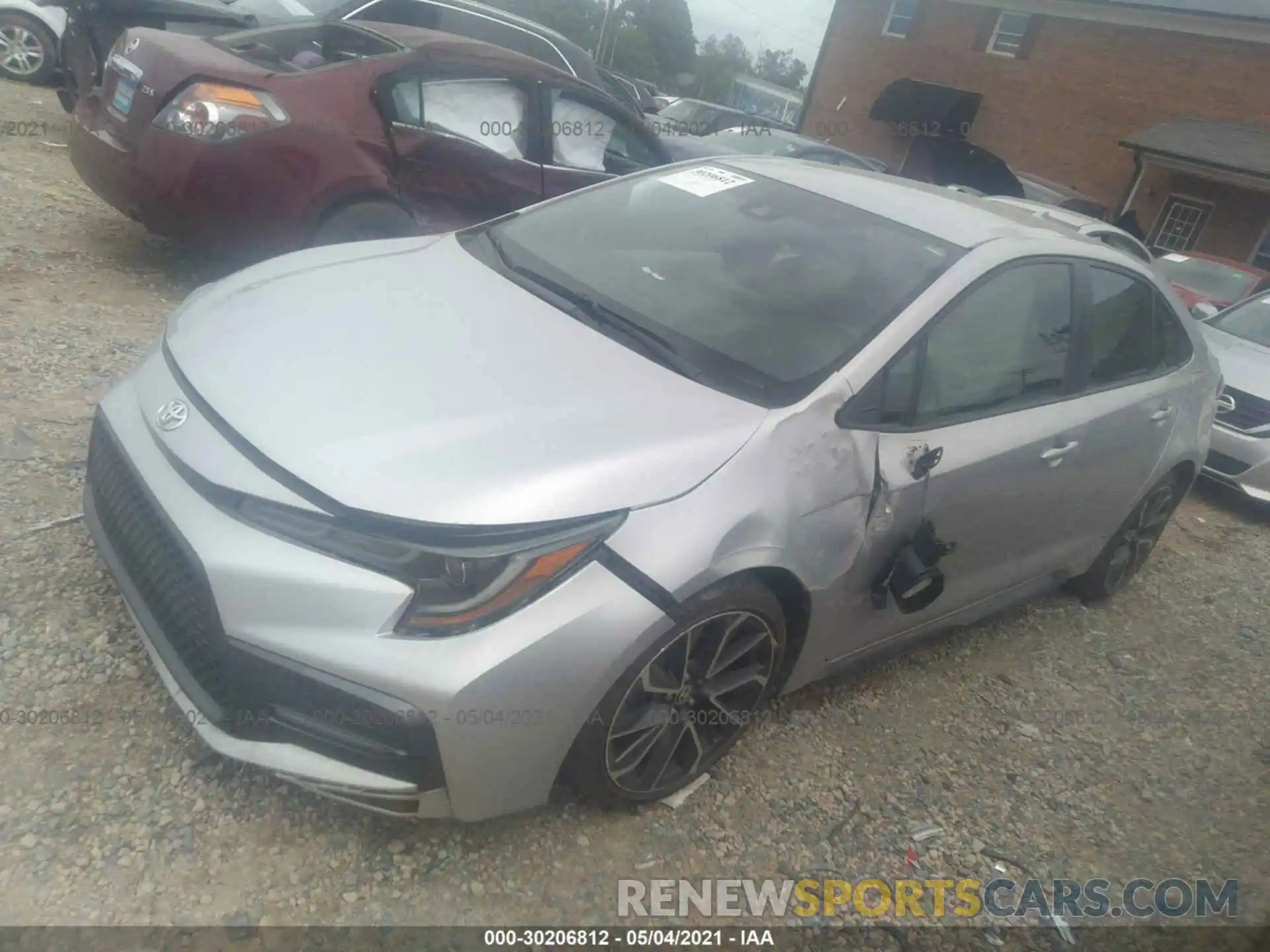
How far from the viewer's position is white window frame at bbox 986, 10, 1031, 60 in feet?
72.7

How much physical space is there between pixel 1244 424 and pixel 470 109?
17.4 ft

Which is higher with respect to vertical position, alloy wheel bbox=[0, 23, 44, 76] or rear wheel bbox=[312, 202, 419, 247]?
rear wheel bbox=[312, 202, 419, 247]

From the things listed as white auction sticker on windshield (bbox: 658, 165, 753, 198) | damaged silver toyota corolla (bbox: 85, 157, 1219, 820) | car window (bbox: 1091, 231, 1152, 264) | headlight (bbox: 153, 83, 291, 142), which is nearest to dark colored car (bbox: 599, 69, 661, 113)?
car window (bbox: 1091, 231, 1152, 264)

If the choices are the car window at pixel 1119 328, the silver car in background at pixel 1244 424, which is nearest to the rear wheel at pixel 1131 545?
the car window at pixel 1119 328

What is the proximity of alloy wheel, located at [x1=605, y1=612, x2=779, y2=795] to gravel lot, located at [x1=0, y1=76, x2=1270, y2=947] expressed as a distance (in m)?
0.17

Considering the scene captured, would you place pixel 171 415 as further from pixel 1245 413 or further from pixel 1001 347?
pixel 1245 413

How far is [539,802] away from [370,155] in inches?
146

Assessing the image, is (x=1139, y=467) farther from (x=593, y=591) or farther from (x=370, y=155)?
(x=370, y=155)

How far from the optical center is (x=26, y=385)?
3.71m

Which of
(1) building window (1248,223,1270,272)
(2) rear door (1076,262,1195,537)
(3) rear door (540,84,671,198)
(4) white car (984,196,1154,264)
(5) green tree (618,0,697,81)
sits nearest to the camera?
(2) rear door (1076,262,1195,537)

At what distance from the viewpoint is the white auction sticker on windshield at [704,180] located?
3.38 m

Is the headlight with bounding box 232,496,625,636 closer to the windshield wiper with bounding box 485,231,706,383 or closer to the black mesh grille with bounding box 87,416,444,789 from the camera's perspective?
the black mesh grille with bounding box 87,416,444,789

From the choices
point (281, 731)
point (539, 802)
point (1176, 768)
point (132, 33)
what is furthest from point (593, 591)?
point (132, 33)

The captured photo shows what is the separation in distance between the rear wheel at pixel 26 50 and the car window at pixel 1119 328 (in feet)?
29.8
